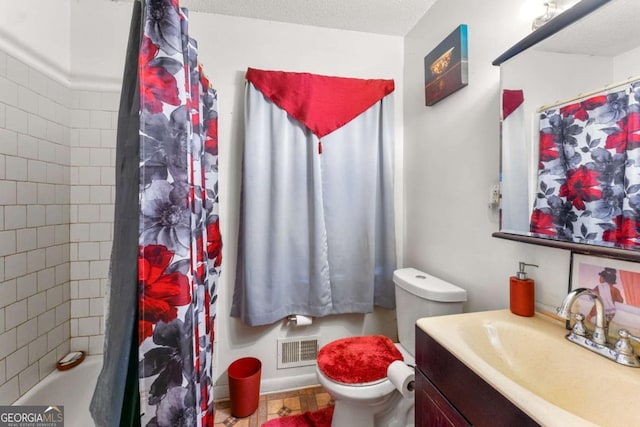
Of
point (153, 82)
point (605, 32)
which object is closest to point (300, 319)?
point (153, 82)

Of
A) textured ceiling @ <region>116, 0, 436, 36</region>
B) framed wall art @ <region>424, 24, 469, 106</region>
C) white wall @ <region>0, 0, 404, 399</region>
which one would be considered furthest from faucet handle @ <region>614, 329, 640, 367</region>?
textured ceiling @ <region>116, 0, 436, 36</region>

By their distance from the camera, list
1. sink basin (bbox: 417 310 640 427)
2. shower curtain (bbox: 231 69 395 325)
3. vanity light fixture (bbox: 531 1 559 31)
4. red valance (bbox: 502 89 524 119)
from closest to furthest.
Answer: sink basin (bbox: 417 310 640 427), vanity light fixture (bbox: 531 1 559 31), red valance (bbox: 502 89 524 119), shower curtain (bbox: 231 69 395 325)

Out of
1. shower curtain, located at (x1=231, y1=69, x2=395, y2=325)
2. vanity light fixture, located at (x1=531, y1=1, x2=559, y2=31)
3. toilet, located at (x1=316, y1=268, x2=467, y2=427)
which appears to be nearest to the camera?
vanity light fixture, located at (x1=531, y1=1, x2=559, y2=31)

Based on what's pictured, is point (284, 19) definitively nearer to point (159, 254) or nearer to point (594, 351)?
point (159, 254)

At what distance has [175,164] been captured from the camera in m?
0.81

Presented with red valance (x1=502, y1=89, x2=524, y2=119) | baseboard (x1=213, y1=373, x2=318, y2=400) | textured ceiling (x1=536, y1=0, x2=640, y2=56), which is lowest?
baseboard (x1=213, y1=373, x2=318, y2=400)

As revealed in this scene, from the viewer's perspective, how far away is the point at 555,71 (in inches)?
36.7

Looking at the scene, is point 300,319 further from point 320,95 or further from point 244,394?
point 320,95

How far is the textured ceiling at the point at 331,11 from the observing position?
159cm

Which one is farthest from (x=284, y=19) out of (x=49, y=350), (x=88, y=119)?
(x=49, y=350)

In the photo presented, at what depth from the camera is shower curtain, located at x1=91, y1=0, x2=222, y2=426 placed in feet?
2.53

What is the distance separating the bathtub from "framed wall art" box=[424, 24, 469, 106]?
2387mm

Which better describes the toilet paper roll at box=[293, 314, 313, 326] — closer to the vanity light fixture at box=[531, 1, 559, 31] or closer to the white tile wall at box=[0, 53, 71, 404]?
the white tile wall at box=[0, 53, 71, 404]

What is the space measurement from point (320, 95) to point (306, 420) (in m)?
1.89
